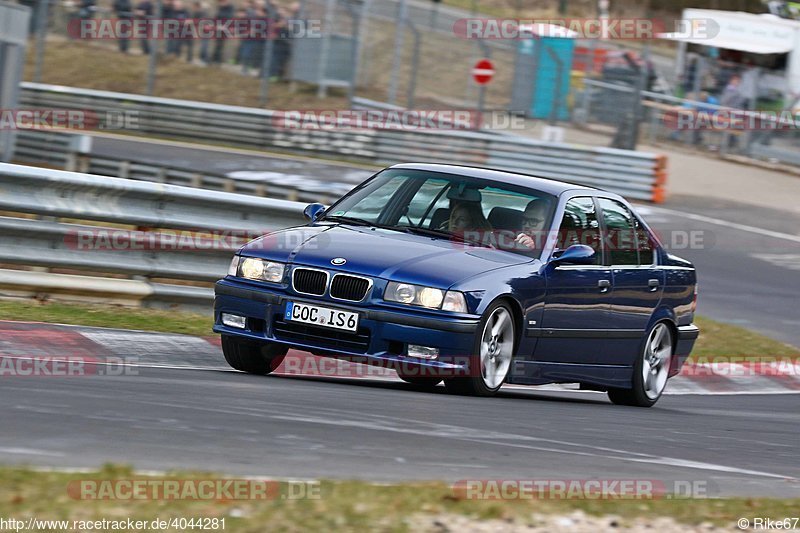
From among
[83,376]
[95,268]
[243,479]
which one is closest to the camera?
[243,479]

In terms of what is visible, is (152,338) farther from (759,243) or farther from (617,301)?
(759,243)

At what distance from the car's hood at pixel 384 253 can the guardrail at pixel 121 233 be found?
2346mm

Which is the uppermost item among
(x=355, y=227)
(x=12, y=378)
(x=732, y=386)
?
(x=355, y=227)

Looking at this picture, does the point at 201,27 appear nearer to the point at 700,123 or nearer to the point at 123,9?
the point at 123,9

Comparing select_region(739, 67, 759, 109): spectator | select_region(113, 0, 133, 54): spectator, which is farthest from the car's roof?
select_region(113, 0, 133, 54): spectator

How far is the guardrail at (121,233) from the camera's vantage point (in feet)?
34.1

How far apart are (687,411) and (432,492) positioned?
5495 millimetres

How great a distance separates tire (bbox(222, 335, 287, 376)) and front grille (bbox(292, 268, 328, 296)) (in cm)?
62

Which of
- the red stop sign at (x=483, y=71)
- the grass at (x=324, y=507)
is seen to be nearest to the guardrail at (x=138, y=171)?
the red stop sign at (x=483, y=71)

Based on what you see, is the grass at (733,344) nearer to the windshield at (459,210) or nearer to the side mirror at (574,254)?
the side mirror at (574,254)

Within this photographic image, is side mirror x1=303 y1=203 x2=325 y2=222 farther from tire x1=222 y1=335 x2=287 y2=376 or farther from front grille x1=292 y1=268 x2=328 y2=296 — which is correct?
front grille x1=292 y1=268 x2=328 y2=296

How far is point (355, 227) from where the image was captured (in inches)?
353

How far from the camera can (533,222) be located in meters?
9.09

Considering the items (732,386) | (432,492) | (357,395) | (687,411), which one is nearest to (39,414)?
(432,492)
